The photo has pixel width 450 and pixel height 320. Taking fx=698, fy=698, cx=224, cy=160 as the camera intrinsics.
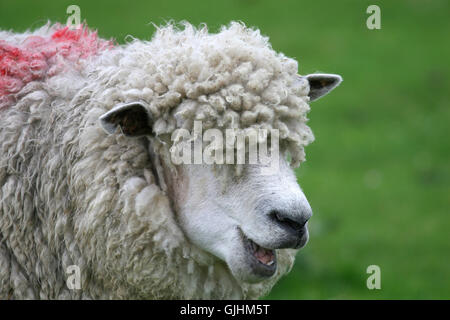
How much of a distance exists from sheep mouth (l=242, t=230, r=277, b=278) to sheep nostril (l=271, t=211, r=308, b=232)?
190 mm

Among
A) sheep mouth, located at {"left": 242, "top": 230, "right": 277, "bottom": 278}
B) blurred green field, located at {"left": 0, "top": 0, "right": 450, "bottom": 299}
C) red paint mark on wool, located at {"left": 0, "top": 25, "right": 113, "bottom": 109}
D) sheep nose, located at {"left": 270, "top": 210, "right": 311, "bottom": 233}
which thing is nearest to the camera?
sheep nose, located at {"left": 270, "top": 210, "right": 311, "bottom": 233}

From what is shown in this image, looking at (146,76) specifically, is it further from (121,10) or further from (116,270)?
(121,10)

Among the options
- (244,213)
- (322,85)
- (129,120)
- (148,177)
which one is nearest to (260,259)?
(244,213)

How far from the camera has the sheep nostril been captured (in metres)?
2.97

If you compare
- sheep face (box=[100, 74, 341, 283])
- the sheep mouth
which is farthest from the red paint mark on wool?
the sheep mouth

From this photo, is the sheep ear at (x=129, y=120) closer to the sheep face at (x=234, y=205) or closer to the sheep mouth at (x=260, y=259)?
the sheep face at (x=234, y=205)

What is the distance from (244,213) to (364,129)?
25.9 feet

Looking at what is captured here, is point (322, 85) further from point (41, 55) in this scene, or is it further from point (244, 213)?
point (41, 55)

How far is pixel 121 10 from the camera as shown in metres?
14.9

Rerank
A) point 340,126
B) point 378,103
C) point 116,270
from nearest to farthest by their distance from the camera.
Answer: point 116,270
point 340,126
point 378,103

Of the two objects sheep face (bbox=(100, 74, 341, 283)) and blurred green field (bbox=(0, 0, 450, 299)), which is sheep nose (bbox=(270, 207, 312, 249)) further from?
blurred green field (bbox=(0, 0, 450, 299))

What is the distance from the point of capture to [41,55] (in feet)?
11.8
